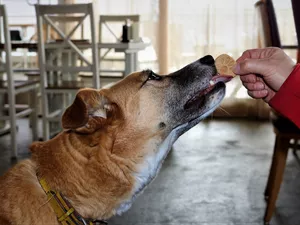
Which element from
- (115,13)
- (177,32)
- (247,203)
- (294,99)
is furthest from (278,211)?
(115,13)

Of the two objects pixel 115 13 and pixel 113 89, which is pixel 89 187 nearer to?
pixel 113 89

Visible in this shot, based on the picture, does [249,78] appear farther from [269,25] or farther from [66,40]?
[66,40]

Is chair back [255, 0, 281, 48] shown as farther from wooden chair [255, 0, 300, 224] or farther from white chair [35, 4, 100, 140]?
white chair [35, 4, 100, 140]

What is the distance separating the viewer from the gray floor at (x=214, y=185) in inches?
99.6

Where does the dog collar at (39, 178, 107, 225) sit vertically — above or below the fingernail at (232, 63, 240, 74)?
below

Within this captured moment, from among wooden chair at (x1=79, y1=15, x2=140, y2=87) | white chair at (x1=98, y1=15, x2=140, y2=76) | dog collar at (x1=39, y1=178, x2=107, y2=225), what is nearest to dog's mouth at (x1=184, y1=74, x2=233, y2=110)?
dog collar at (x1=39, y1=178, x2=107, y2=225)

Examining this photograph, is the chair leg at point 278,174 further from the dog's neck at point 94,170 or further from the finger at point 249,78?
the dog's neck at point 94,170

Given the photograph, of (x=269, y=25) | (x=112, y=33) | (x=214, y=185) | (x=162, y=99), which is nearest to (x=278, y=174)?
(x=214, y=185)

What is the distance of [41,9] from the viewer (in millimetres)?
3590

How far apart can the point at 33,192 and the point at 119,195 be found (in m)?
0.26

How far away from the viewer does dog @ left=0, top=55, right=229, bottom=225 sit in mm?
1286

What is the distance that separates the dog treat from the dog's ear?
40 cm

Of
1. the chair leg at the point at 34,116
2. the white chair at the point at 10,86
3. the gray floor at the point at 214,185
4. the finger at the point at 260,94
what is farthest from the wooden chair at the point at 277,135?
the chair leg at the point at 34,116

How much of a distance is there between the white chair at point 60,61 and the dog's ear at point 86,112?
7.36ft
